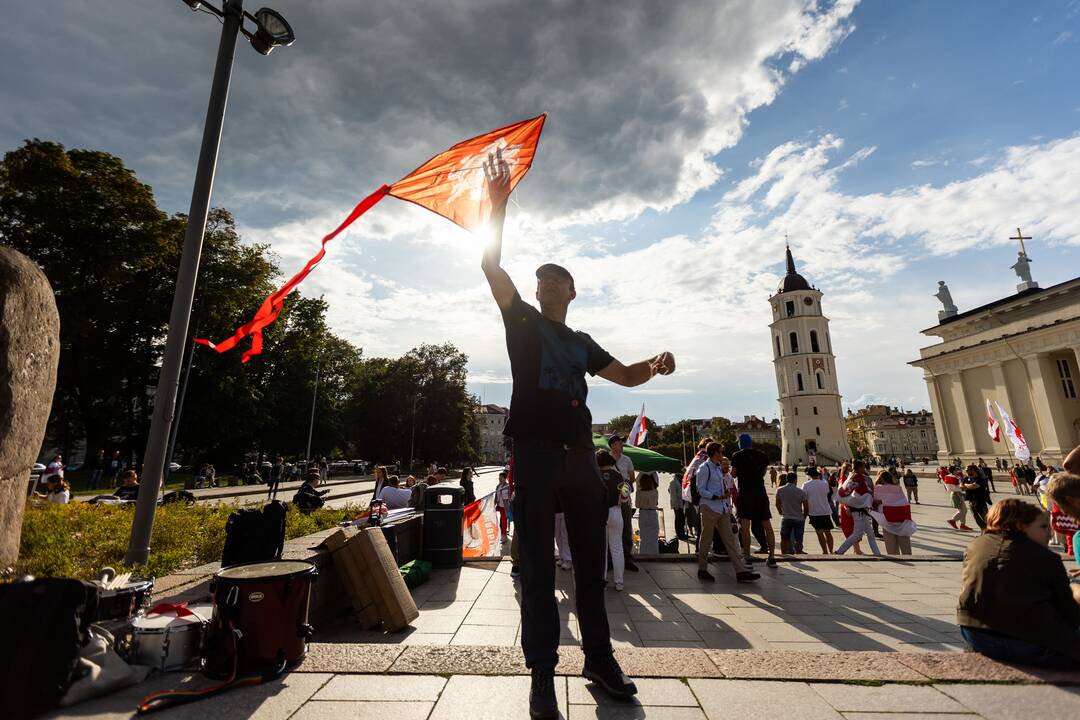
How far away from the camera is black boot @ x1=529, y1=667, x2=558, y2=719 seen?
235cm

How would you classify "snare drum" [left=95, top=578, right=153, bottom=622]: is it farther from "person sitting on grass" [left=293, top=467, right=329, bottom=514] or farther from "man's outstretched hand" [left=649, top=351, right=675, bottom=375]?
"person sitting on grass" [left=293, top=467, right=329, bottom=514]

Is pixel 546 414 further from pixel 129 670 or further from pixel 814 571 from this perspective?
pixel 814 571

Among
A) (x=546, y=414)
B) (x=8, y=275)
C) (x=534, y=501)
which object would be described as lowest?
(x=534, y=501)

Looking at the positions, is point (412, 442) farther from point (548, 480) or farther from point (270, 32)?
point (548, 480)

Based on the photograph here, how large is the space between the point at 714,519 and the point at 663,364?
16.5 feet

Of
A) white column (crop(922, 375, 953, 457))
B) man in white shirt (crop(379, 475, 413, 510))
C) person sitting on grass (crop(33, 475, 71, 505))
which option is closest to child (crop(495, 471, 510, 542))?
man in white shirt (crop(379, 475, 413, 510))

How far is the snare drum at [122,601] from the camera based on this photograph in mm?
3270

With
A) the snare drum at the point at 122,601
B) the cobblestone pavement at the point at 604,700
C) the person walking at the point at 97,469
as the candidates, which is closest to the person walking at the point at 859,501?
the cobblestone pavement at the point at 604,700

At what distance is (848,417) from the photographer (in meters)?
184

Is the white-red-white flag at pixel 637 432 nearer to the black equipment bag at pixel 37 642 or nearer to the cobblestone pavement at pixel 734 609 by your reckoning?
the cobblestone pavement at pixel 734 609

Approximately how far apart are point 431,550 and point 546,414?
234 inches

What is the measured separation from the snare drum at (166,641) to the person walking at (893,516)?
37.1 feet

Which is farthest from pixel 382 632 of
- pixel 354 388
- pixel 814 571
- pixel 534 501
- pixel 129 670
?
pixel 354 388

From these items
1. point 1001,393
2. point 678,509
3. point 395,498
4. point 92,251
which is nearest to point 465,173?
point 395,498
